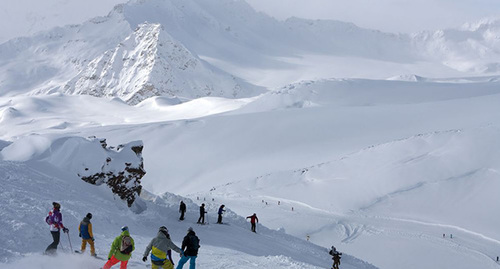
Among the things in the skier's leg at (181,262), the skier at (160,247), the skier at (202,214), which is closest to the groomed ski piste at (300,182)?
the skier at (202,214)

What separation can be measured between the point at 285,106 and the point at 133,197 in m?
70.0

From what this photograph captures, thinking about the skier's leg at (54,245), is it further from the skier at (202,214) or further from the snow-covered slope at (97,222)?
the skier at (202,214)

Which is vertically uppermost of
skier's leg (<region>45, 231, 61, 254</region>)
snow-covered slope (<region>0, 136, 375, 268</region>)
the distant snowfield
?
the distant snowfield

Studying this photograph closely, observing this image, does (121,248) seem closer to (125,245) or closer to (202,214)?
(125,245)

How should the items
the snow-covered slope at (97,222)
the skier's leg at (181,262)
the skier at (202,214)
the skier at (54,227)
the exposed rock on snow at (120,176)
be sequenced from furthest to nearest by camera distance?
1. the exposed rock on snow at (120,176)
2. the skier at (202,214)
3. the snow-covered slope at (97,222)
4. the skier at (54,227)
5. the skier's leg at (181,262)

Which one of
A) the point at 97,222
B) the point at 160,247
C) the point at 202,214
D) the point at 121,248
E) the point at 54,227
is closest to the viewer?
the point at 160,247

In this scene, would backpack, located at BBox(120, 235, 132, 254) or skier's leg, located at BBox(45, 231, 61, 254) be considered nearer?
backpack, located at BBox(120, 235, 132, 254)

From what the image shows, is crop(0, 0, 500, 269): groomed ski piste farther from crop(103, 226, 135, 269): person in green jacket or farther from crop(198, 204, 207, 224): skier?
crop(103, 226, 135, 269): person in green jacket

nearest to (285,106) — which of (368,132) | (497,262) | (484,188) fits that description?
(368,132)

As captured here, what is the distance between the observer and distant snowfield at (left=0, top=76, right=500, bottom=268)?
3169 cm

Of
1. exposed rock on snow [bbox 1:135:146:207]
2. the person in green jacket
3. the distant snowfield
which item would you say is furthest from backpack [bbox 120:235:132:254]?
exposed rock on snow [bbox 1:135:146:207]

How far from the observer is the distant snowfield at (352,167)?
3169cm

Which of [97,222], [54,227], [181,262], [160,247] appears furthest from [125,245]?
[97,222]

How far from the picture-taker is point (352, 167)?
157 ft
